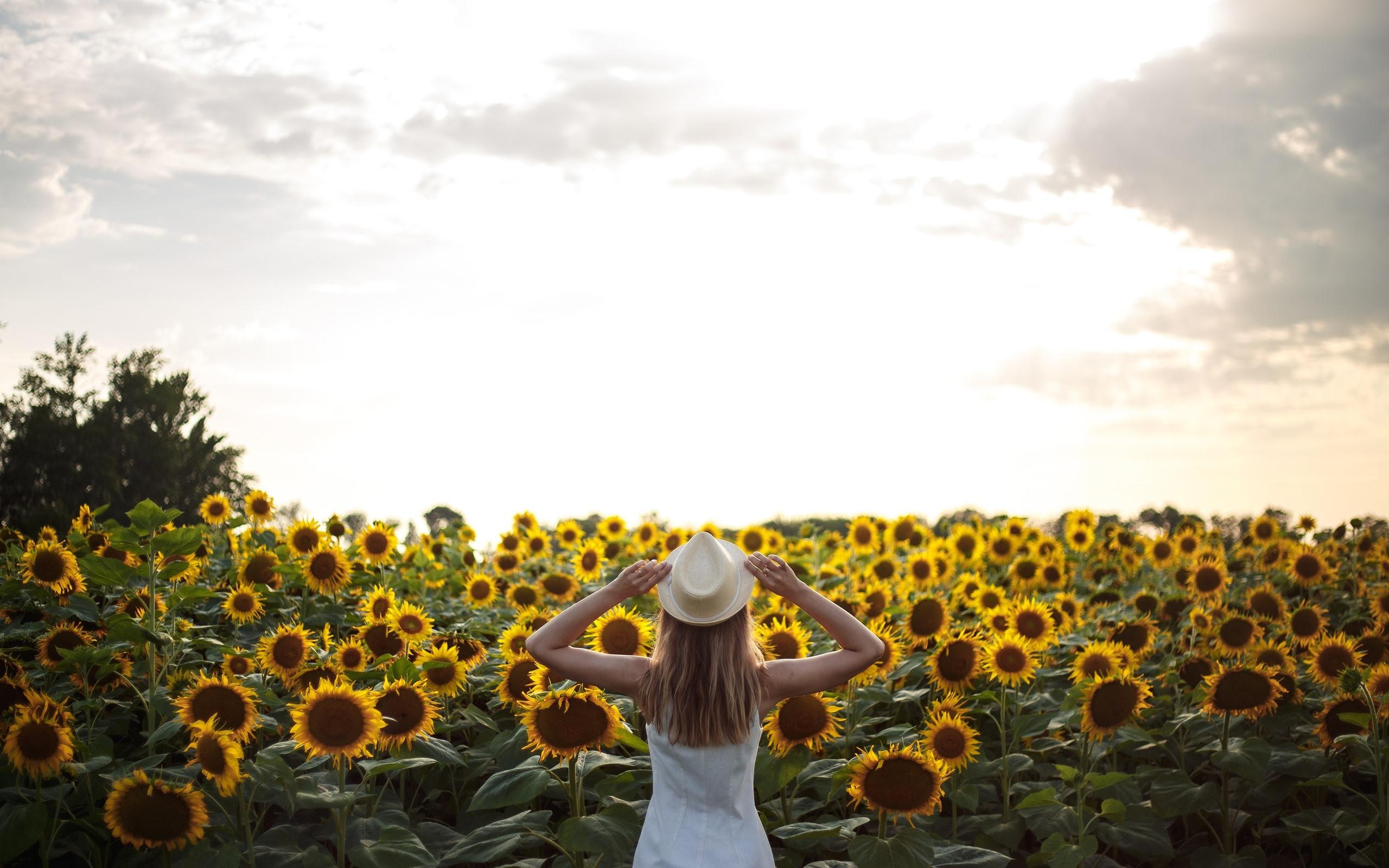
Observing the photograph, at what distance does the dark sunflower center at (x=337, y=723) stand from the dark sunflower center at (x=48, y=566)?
3170 millimetres

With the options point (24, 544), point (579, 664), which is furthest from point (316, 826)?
point (24, 544)

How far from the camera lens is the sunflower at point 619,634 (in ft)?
19.2

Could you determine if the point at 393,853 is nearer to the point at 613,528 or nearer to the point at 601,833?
the point at 601,833

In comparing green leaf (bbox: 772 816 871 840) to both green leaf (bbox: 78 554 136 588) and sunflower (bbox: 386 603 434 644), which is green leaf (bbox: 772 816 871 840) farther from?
green leaf (bbox: 78 554 136 588)

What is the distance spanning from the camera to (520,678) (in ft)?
18.1

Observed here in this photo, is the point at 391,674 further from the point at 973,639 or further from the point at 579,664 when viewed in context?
the point at 973,639

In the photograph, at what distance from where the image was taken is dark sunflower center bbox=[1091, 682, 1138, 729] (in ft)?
19.1

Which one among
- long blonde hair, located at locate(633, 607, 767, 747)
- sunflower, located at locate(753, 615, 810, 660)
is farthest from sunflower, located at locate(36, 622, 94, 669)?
sunflower, located at locate(753, 615, 810, 660)

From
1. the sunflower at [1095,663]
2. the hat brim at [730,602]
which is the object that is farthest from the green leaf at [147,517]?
the sunflower at [1095,663]

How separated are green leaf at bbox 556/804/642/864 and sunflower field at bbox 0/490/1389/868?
1cm

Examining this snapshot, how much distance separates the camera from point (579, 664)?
4621 mm

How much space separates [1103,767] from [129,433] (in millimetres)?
60528

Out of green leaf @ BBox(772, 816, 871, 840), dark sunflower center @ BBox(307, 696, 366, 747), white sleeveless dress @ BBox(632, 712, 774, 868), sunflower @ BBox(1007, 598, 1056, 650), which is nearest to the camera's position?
white sleeveless dress @ BBox(632, 712, 774, 868)

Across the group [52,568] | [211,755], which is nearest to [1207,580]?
[211,755]
